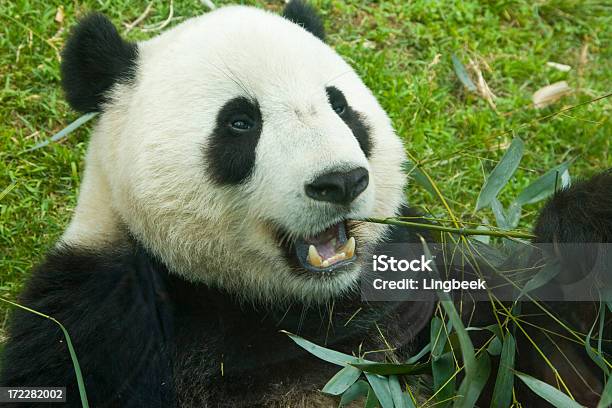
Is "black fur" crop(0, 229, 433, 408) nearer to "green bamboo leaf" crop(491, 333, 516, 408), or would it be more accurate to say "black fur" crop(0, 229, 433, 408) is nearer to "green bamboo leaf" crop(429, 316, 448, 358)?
"green bamboo leaf" crop(429, 316, 448, 358)

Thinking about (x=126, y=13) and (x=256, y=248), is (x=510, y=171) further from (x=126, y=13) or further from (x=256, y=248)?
(x=126, y=13)

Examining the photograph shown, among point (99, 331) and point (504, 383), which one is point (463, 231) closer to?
point (504, 383)

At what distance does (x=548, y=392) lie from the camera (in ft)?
9.09

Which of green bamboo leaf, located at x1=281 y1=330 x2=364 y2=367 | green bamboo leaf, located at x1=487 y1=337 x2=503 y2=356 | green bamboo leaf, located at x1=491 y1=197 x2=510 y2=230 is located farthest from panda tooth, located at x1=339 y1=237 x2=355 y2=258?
green bamboo leaf, located at x1=491 y1=197 x2=510 y2=230

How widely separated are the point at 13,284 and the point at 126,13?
1485 millimetres

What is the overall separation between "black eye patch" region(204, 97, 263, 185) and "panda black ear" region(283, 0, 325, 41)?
0.69 metres

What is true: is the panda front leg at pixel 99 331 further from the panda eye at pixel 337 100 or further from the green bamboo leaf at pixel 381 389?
the panda eye at pixel 337 100

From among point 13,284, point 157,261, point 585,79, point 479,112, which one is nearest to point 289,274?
point 157,261

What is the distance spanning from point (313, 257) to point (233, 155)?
44cm

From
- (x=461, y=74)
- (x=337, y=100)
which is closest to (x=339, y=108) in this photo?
(x=337, y=100)

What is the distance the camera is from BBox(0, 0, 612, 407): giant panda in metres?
2.79

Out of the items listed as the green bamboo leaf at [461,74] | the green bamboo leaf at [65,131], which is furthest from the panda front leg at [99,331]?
the green bamboo leaf at [461,74]

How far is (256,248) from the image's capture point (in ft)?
9.61

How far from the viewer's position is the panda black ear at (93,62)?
3.15 metres
